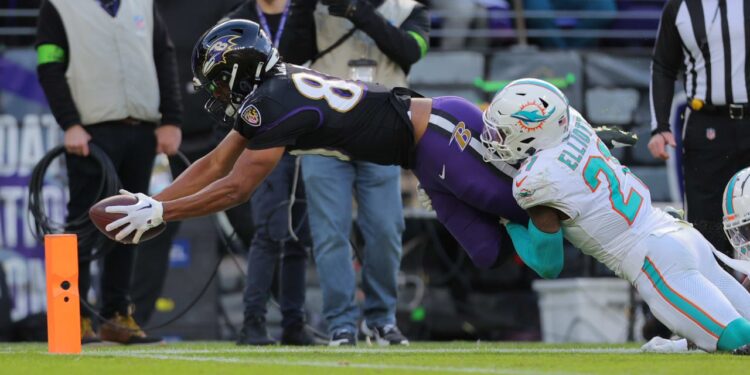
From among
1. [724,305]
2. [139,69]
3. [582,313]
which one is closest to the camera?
[724,305]

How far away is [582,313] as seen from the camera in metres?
9.93

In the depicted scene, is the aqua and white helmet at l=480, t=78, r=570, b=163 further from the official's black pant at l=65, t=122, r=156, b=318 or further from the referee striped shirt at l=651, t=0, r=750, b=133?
the official's black pant at l=65, t=122, r=156, b=318

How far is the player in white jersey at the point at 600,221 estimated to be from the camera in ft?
19.0

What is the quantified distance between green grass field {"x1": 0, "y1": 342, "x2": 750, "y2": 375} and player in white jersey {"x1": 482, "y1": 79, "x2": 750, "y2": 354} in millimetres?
190

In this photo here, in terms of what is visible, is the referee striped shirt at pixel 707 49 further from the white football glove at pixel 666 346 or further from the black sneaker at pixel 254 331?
the black sneaker at pixel 254 331

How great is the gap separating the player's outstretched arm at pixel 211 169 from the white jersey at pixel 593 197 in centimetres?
126

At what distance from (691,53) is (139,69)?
290 cm

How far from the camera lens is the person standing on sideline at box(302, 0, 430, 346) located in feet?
24.0

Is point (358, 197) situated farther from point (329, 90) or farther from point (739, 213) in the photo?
point (739, 213)

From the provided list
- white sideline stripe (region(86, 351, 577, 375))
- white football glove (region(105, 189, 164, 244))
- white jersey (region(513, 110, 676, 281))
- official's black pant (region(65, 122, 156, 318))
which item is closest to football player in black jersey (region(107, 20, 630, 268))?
white football glove (region(105, 189, 164, 244))

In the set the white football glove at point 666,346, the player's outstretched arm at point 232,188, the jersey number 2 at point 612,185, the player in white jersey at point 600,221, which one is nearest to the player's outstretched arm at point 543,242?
the player in white jersey at point 600,221

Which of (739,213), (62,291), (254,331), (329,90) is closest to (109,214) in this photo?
(62,291)

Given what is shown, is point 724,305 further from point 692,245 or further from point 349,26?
point 349,26

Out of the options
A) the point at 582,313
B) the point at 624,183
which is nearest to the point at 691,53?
the point at 624,183
